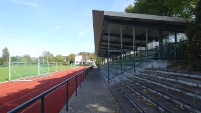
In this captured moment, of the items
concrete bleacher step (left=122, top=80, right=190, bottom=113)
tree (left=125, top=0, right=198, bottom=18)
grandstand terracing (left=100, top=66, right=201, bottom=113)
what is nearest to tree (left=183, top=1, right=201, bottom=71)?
grandstand terracing (left=100, top=66, right=201, bottom=113)

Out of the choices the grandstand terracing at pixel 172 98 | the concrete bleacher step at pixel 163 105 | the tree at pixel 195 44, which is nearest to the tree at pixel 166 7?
the tree at pixel 195 44

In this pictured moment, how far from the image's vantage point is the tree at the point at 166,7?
68.1 feet

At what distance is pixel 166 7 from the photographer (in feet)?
91.9

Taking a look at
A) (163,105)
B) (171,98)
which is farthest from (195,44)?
(163,105)

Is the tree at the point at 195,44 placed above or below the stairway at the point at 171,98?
above

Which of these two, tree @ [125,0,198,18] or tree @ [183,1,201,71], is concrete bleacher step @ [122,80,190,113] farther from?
tree @ [125,0,198,18]

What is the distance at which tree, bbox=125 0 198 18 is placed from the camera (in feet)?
68.1

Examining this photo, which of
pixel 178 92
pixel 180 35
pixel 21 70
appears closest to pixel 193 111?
pixel 178 92

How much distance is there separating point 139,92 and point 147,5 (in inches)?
912

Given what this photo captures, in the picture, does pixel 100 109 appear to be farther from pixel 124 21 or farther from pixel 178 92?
pixel 124 21

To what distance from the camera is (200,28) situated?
905 cm

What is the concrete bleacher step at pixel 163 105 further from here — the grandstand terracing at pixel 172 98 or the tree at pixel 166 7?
the tree at pixel 166 7

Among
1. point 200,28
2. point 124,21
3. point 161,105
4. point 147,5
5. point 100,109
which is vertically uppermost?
point 147,5

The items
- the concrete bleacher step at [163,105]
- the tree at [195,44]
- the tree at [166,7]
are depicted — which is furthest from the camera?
the tree at [166,7]
